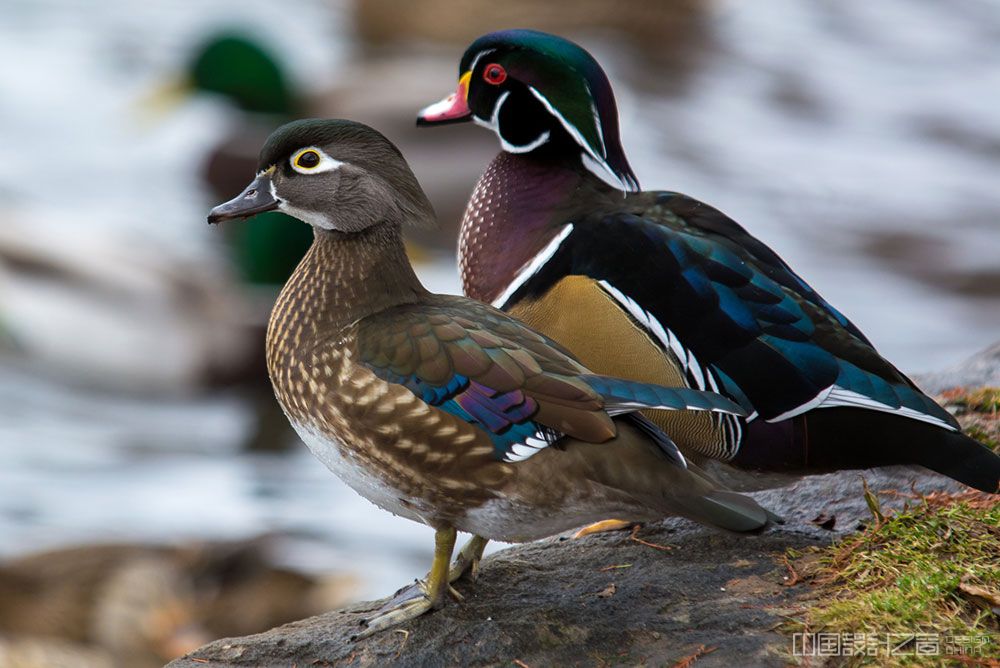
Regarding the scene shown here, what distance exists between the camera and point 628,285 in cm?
345

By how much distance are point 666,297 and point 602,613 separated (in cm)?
75

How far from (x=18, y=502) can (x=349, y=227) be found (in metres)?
4.68

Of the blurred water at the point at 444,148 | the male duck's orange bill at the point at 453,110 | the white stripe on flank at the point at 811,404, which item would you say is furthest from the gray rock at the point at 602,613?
the blurred water at the point at 444,148

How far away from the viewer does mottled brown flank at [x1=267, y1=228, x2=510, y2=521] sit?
117 inches

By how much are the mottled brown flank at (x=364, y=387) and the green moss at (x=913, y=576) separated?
746mm

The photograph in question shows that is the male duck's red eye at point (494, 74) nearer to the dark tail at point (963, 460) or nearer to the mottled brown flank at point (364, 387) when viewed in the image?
the mottled brown flank at point (364, 387)

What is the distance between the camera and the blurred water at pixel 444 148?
7.36 m

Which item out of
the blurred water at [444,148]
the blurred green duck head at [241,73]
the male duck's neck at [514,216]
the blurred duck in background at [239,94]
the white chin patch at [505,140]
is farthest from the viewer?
the blurred green duck head at [241,73]

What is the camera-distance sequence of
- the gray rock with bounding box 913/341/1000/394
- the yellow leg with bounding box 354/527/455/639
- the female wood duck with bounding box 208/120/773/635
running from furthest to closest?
the gray rock with bounding box 913/341/1000/394
the yellow leg with bounding box 354/527/455/639
the female wood duck with bounding box 208/120/773/635

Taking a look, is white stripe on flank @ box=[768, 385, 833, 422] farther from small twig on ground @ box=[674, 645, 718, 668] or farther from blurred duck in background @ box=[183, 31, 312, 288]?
blurred duck in background @ box=[183, 31, 312, 288]

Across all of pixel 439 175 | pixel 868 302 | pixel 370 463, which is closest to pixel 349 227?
pixel 370 463

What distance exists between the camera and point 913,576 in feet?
9.95

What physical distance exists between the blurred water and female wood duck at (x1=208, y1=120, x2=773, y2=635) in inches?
122

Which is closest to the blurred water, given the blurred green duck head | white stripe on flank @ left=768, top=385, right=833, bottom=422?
the blurred green duck head
